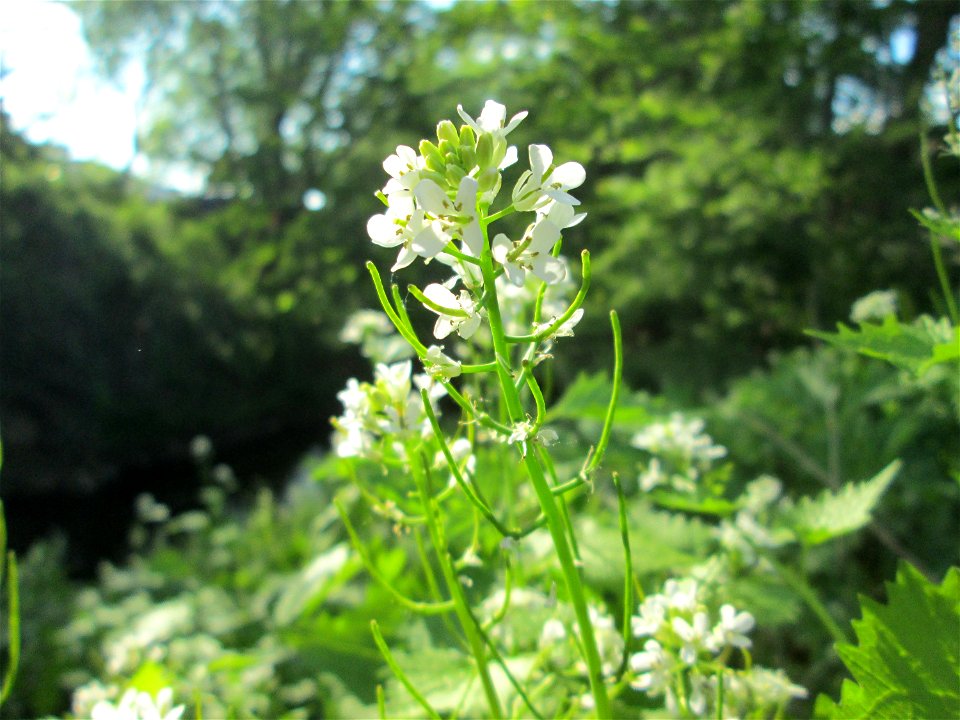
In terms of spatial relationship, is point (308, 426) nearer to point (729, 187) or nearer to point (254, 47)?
point (254, 47)

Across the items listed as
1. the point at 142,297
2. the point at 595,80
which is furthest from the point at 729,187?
the point at 142,297

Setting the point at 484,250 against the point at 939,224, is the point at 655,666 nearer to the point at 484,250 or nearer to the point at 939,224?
the point at 484,250

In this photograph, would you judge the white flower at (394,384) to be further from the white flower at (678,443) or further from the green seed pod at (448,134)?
the white flower at (678,443)

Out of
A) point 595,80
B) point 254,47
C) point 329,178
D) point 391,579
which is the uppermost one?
point 254,47

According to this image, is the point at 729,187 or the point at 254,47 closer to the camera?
the point at 729,187

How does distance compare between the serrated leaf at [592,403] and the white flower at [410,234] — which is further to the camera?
the serrated leaf at [592,403]

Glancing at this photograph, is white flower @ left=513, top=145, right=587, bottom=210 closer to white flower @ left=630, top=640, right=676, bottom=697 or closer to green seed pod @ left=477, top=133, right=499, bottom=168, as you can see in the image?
green seed pod @ left=477, top=133, right=499, bottom=168

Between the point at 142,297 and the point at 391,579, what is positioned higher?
the point at 142,297

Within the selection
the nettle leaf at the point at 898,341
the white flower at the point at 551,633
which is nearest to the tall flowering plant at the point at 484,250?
the white flower at the point at 551,633
